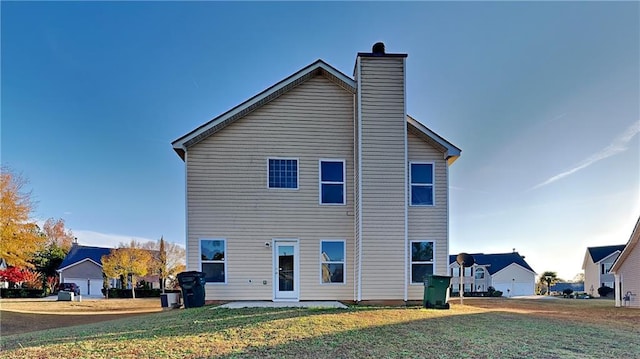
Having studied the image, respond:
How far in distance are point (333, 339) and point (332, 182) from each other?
21.9 feet

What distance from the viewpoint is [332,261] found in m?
11.6

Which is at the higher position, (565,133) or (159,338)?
(565,133)

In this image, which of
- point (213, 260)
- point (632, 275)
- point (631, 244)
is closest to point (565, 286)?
point (632, 275)

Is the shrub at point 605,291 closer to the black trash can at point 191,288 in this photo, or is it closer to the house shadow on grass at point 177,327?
the house shadow on grass at point 177,327

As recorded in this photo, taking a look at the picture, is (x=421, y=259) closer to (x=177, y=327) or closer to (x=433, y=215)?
(x=433, y=215)

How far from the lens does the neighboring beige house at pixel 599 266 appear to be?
34.7 meters

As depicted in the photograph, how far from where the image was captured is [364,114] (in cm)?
1123

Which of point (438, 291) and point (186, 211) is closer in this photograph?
point (438, 291)

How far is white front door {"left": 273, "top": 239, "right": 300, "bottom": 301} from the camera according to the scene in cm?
1134

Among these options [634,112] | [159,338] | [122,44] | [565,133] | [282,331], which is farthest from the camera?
[565,133]

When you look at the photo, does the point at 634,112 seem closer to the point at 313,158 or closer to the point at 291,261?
the point at 313,158

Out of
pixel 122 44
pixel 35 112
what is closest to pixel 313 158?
pixel 122 44

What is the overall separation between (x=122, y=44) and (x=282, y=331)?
44.1 ft

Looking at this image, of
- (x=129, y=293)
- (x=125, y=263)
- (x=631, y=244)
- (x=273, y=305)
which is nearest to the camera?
(x=273, y=305)
